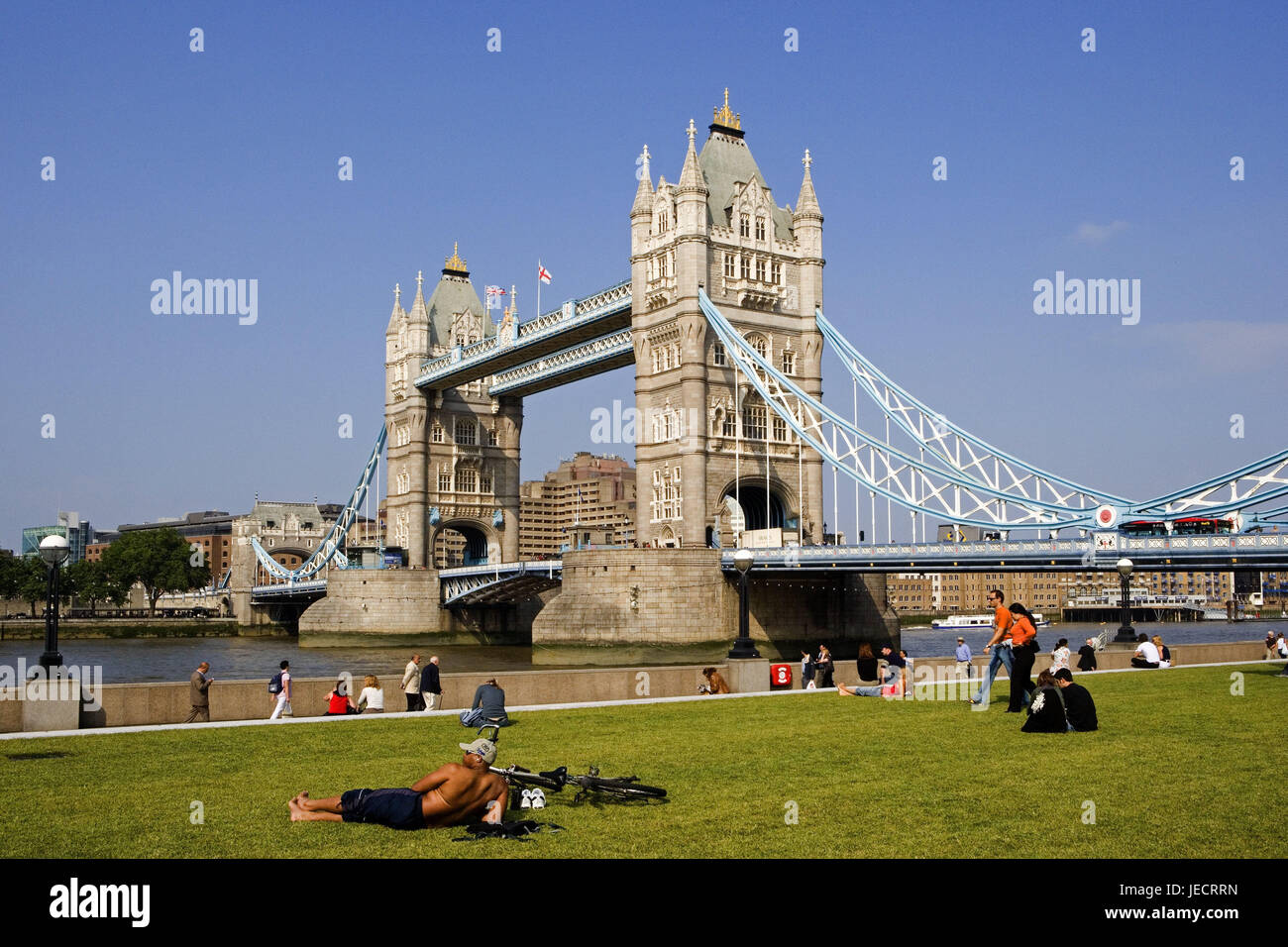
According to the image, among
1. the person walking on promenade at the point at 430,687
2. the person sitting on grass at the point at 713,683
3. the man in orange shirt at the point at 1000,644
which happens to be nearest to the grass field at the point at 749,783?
the man in orange shirt at the point at 1000,644

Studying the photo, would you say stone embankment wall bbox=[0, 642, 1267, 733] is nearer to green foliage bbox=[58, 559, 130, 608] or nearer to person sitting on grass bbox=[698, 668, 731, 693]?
person sitting on grass bbox=[698, 668, 731, 693]

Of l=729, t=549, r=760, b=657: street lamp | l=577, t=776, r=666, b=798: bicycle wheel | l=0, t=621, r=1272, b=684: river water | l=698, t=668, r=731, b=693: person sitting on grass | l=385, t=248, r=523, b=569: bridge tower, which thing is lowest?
l=0, t=621, r=1272, b=684: river water

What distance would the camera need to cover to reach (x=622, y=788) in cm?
1083

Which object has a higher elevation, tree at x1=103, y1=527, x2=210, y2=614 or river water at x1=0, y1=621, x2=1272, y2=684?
tree at x1=103, y1=527, x2=210, y2=614

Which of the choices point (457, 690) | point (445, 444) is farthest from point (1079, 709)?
point (445, 444)

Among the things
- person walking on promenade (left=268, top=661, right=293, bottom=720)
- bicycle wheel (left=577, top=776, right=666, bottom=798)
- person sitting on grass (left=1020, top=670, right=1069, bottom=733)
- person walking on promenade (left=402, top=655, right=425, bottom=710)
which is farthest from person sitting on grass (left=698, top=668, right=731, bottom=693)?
bicycle wheel (left=577, top=776, right=666, bottom=798)

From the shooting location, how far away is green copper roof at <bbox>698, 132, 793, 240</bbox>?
5756cm

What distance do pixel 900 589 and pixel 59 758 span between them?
169m

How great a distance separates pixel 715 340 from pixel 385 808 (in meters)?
47.5

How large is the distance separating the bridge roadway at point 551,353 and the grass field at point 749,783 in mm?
45462

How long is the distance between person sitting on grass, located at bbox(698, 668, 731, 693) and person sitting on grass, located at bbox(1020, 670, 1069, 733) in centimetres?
903

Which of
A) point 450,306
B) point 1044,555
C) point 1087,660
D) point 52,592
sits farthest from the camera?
point 450,306

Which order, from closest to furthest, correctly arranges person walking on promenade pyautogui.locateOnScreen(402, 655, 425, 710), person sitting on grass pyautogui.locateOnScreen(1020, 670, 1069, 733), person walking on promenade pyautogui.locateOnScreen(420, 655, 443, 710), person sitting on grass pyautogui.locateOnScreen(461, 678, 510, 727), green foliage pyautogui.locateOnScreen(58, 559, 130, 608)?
1. person sitting on grass pyautogui.locateOnScreen(1020, 670, 1069, 733)
2. person sitting on grass pyautogui.locateOnScreen(461, 678, 510, 727)
3. person walking on promenade pyautogui.locateOnScreen(420, 655, 443, 710)
4. person walking on promenade pyautogui.locateOnScreen(402, 655, 425, 710)
5. green foliage pyautogui.locateOnScreen(58, 559, 130, 608)

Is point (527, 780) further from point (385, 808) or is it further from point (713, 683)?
point (713, 683)
